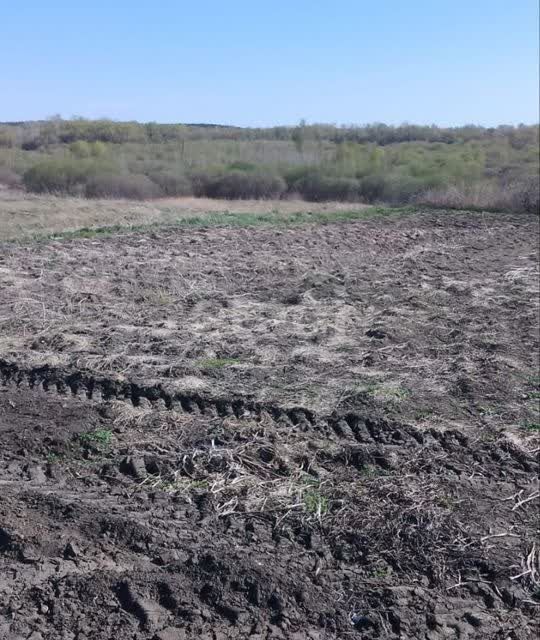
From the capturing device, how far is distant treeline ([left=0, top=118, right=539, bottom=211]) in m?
30.2

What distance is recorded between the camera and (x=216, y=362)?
27.0 ft

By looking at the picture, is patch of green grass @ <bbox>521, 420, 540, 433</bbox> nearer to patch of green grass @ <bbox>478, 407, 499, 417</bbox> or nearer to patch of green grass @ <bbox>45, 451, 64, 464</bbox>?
patch of green grass @ <bbox>478, 407, 499, 417</bbox>

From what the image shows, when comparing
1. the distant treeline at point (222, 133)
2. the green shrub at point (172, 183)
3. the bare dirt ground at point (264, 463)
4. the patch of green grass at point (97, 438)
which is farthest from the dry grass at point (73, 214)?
the distant treeline at point (222, 133)

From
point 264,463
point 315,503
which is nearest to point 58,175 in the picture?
point 264,463

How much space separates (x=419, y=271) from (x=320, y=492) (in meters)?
9.13

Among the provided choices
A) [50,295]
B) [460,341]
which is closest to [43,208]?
[50,295]

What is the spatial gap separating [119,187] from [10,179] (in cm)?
482

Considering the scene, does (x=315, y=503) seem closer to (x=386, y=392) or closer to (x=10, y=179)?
(x=386, y=392)

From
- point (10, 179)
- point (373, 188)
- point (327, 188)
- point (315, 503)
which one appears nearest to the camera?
point (315, 503)

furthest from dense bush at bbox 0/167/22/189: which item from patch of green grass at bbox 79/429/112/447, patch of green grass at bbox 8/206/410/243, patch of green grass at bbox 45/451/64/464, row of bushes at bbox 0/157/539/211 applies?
patch of green grass at bbox 45/451/64/464

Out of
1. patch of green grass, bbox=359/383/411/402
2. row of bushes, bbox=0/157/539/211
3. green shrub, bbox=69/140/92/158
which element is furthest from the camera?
green shrub, bbox=69/140/92/158

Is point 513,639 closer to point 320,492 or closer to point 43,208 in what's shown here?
point 320,492

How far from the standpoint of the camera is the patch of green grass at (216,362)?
8094 mm

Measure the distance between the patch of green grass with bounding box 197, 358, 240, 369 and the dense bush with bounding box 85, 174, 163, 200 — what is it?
23.4 metres
